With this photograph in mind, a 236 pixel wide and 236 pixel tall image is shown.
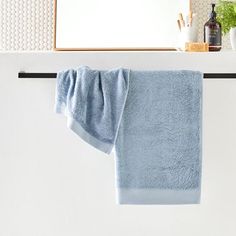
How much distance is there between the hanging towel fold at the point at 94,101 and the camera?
1.15 m

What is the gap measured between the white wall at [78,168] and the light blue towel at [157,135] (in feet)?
0.25

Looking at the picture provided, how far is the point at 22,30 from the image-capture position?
5.55 ft

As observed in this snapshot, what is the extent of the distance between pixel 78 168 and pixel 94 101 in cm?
19

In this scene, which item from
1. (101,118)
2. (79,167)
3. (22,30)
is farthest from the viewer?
(22,30)

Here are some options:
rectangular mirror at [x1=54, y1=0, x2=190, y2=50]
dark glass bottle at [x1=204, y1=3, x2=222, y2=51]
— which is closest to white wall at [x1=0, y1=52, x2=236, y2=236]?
dark glass bottle at [x1=204, y1=3, x2=222, y2=51]

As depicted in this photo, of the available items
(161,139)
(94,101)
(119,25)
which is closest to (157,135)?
(161,139)

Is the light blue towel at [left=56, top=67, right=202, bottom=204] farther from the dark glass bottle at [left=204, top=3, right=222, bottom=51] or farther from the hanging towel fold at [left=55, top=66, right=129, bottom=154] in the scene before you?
the dark glass bottle at [left=204, top=3, right=222, bottom=51]

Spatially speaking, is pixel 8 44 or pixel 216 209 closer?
pixel 216 209

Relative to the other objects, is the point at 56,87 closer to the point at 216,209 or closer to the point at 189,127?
the point at 189,127

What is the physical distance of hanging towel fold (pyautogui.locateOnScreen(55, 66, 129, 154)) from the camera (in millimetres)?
1149

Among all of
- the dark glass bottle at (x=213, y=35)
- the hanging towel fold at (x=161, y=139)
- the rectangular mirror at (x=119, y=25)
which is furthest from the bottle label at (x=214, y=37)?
the hanging towel fold at (x=161, y=139)

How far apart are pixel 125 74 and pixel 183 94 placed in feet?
0.48

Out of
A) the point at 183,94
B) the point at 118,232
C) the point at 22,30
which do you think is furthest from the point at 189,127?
the point at 22,30

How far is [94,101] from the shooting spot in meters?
1.17
